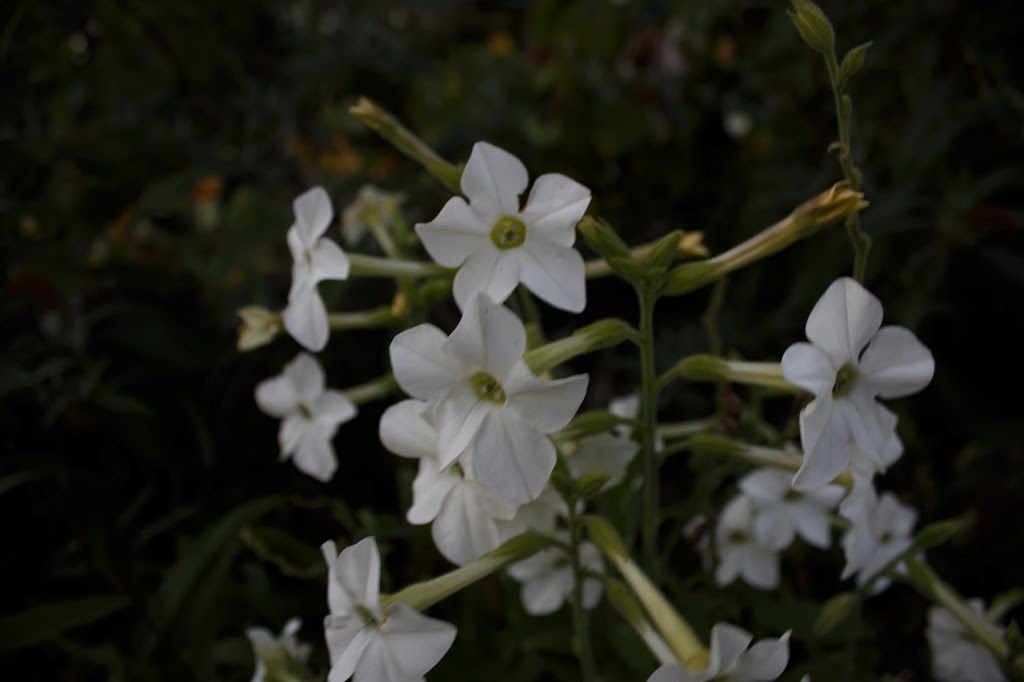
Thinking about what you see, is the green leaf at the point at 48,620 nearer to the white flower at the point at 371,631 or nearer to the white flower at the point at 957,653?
the white flower at the point at 371,631

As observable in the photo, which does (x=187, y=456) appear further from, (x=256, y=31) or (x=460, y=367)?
(x=256, y=31)

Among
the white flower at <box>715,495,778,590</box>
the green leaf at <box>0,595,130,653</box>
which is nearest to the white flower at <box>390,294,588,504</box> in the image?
the white flower at <box>715,495,778,590</box>

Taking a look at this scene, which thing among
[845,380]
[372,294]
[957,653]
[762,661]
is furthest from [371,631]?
[372,294]

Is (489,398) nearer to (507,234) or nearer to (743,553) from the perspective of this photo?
(507,234)

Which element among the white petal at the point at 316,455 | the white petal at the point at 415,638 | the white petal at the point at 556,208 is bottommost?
the white petal at the point at 316,455

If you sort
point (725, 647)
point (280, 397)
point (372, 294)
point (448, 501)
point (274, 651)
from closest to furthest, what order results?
point (725, 647), point (448, 501), point (274, 651), point (280, 397), point (372, 294)

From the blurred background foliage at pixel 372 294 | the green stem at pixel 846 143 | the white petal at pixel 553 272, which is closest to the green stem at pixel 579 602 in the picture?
the blurred background foliage at pixel 372 294
